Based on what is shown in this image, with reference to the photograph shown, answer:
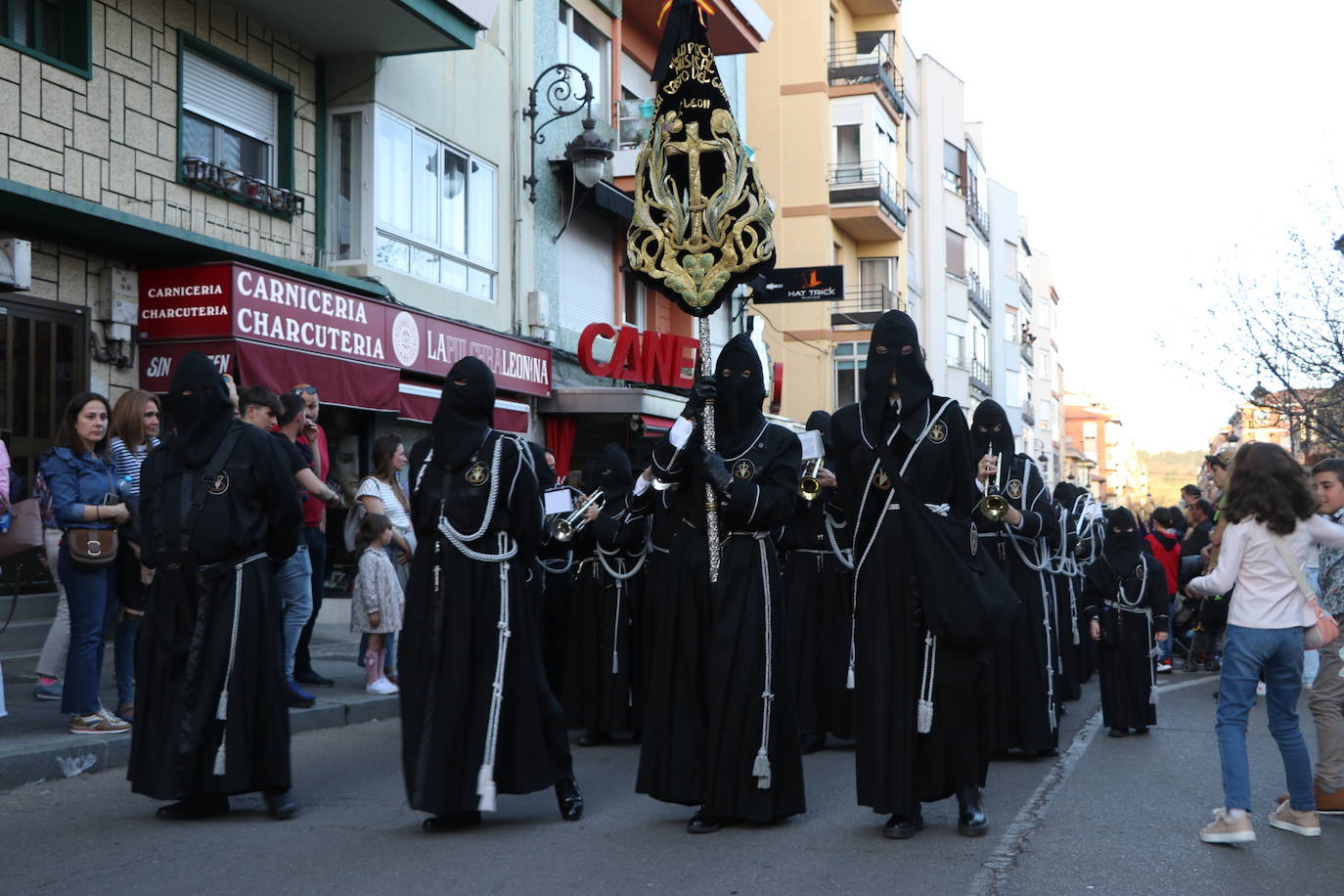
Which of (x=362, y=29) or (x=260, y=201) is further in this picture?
(x=362, y=29)

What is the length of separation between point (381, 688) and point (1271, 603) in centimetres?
653

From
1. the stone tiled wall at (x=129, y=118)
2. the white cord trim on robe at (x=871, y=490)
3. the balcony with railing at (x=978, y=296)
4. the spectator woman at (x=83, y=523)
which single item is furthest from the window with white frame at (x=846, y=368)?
→ the white cord trim on robe at (x=871, y=490)

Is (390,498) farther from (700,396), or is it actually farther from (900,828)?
(900,828)

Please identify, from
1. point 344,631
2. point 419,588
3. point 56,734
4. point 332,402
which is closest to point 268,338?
point 332,402

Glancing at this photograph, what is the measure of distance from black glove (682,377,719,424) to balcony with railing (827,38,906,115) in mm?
33659

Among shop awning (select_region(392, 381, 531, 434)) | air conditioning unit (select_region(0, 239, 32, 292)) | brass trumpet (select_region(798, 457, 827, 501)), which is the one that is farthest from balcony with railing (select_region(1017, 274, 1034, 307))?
air conditioning unit (select_region(0, 239, 32, 292))

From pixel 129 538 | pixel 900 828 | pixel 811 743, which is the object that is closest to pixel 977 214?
pixel 811 743

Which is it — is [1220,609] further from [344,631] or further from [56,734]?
[56,734]

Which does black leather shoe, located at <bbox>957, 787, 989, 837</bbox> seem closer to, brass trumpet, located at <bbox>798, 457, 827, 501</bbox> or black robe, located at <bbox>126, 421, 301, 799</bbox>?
brass trumpet, located at <bbox>798, 457, 827, 501</bbox>

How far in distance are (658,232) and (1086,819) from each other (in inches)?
148

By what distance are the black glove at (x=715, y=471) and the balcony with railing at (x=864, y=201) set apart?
32.2 meters

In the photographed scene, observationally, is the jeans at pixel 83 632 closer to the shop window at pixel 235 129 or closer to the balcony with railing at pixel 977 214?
the shop window at pixel 235 129

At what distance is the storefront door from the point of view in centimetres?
1107

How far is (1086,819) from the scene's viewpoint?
666 centimetres
